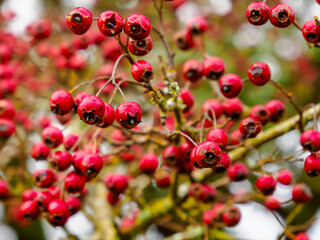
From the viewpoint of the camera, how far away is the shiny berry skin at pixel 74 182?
1557 millimetres

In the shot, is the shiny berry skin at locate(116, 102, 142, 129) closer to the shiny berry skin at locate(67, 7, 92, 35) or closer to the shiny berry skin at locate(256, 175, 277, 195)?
the shiny berry skin at locate(67, 7, 92, 35)

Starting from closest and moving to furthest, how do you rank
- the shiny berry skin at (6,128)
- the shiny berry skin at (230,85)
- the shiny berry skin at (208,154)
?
the shiny berry skin at (208,154) → the shiny berry skin at (230,85) → the shiny berry skin at (6,128)

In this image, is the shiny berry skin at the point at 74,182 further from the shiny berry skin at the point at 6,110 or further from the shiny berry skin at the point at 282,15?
the shiny berry skin at the point at 282,15

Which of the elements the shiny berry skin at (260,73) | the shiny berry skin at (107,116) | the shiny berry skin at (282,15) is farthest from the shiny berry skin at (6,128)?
the shiny berry skin at (282,15)

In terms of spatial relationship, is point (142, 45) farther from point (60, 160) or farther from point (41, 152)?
point (41, 152)

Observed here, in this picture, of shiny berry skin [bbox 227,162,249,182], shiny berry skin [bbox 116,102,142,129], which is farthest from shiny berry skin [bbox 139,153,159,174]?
shiny berry skin [bbox 116,102,142,129]

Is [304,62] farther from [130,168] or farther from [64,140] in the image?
[64,140]

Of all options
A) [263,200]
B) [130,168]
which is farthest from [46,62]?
[263,200]

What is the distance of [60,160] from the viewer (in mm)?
1587

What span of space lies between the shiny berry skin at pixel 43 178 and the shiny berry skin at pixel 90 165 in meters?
0.25

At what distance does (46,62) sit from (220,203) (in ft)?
6.19

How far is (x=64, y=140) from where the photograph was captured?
177 cm

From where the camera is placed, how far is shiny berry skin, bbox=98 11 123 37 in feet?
4.32

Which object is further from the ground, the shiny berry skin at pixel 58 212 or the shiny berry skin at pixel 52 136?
the shiny berry skin at pixel 52 136
